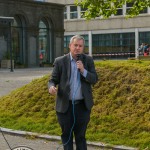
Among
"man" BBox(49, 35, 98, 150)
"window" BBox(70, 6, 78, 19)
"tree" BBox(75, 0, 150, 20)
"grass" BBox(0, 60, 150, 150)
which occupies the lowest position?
"grass" BBox(0, 60, 150, 150)

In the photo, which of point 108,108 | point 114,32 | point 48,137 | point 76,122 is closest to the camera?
point 76,122

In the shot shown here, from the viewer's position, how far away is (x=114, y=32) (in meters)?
70.4

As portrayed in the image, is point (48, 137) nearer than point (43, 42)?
Yes

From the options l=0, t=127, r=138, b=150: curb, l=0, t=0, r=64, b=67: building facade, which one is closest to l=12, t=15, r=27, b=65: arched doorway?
l=0, t=0, r=64, b=67: building facade

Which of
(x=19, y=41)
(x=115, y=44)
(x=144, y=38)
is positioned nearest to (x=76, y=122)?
(x=19, y=41)

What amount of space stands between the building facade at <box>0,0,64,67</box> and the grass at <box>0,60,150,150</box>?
94.9 ft

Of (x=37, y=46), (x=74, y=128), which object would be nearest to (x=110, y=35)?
(x=37, y=46)

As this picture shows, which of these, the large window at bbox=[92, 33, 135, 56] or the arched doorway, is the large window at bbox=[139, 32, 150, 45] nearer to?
the large window at bbox=[92, 33, 135, 56]

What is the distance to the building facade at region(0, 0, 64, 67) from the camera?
41.3m

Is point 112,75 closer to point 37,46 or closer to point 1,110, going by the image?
point 1,110

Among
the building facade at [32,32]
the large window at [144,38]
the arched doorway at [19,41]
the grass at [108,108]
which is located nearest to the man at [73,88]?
the grass at [108,108]

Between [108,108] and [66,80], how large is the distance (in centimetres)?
408

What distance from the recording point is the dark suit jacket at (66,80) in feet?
20.7

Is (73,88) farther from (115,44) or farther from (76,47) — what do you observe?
(115,44)
